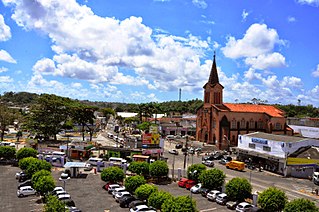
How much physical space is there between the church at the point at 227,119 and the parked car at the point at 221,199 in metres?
42.7

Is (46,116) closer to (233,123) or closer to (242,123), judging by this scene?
(233,123)

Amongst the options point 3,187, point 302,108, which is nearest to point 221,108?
point 3,187

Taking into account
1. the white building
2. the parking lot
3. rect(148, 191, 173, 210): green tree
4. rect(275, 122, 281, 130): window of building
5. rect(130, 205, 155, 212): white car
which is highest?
rect(275, 122, 281, 130): window of building

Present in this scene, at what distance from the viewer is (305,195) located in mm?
40156

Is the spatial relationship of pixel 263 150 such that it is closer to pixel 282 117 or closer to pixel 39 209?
pixel 282 117

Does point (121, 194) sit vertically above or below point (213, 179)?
below

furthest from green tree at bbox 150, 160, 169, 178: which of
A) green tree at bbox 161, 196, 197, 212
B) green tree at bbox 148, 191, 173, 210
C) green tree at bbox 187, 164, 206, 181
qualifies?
green tree at bbox 161, 196, 197, 212

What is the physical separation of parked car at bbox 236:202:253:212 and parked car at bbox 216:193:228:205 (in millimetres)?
2737

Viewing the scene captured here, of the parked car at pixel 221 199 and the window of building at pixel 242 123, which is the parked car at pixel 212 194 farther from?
the window of building at pixel 242 123

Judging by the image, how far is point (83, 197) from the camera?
119ft

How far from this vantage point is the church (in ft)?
259

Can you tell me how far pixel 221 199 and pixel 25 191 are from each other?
23.2 m

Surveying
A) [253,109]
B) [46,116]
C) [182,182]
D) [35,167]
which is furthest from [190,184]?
[253,109]

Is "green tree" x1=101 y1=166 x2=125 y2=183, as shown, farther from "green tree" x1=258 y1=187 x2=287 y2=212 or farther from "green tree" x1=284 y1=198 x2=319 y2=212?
"green tree" x1=284 y1=198 x2=319 y2=212
